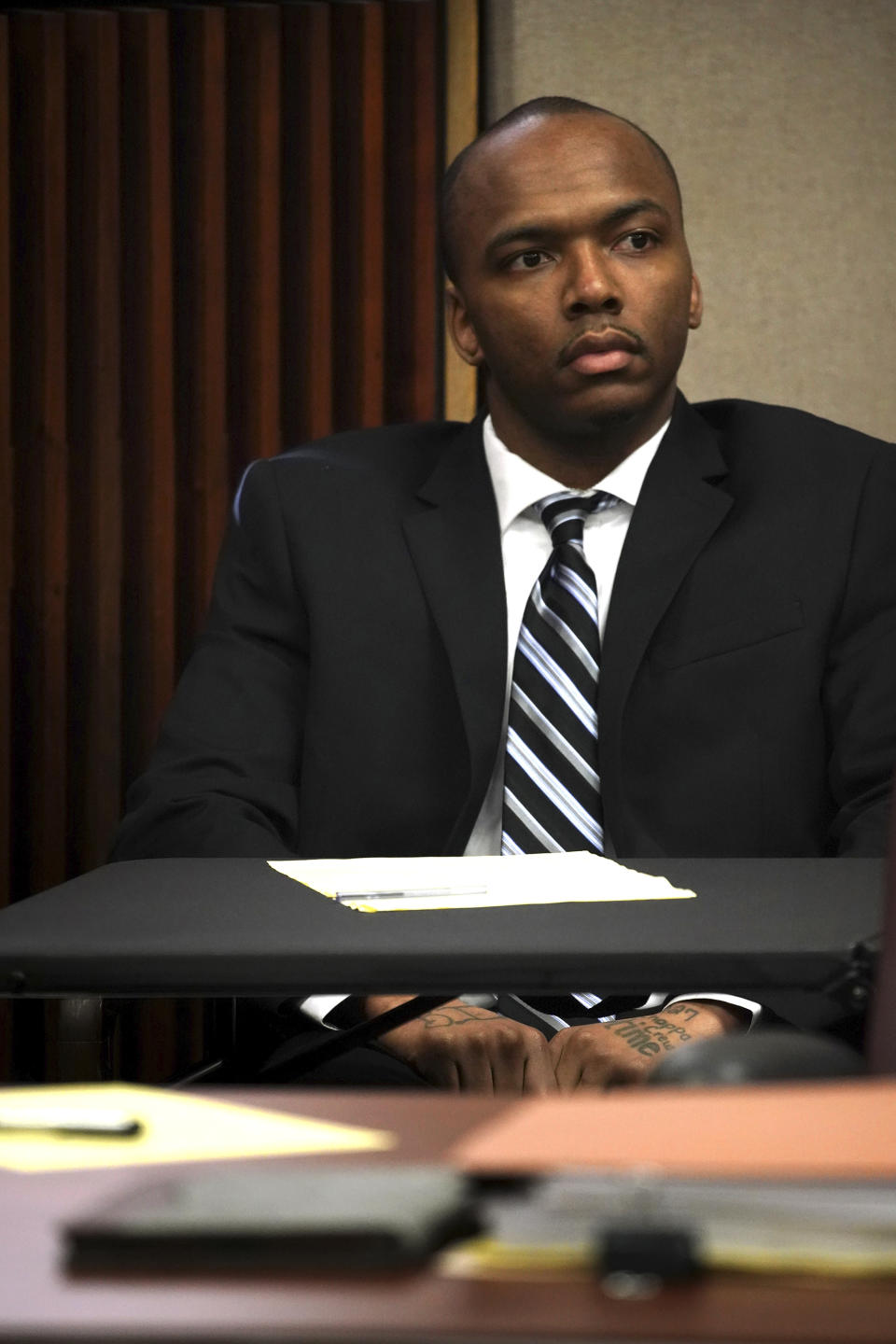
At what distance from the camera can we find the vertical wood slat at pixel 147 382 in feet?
9.77

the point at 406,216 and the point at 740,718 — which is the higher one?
the point at 406,216

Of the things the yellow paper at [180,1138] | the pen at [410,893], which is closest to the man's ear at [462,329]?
the pen at [410,893]

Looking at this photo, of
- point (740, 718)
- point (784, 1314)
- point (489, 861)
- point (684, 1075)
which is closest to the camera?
point (784, 1314)

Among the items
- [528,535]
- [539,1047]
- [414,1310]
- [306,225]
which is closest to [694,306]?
[528,535]

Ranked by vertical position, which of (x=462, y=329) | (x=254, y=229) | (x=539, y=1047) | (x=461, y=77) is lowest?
(x=539, y=1047)

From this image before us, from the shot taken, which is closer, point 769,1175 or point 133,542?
point 769,1175

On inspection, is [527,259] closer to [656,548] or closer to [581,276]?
[581,276]

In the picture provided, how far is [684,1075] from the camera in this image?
63 centimetres

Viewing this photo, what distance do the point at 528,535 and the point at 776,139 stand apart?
1.25m

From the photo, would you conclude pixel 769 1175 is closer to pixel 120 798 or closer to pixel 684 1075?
pixel 684 1075

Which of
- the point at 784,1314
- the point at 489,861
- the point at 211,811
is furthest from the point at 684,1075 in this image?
the point at 211,811

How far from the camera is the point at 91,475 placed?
9.99 ft

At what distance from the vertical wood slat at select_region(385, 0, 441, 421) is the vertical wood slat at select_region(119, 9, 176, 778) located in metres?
0.41

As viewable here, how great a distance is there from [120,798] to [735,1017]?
175 centimetres
